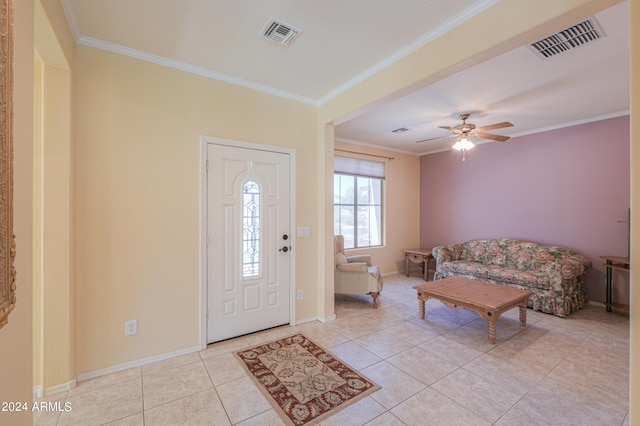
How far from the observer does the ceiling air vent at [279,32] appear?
209 cm

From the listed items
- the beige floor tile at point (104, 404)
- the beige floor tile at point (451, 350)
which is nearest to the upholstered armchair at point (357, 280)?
the beige floor tile at point (451, 350)

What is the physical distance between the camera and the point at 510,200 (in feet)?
16.2

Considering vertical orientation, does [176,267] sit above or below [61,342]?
above

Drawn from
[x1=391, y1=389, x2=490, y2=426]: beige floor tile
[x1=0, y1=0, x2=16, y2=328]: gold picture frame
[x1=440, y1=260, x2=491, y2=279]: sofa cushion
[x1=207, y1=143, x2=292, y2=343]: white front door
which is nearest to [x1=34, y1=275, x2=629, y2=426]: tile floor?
[x1=391, y1=389, x2=490, y2=426]: beige floor tile

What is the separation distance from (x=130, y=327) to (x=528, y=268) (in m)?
5.20

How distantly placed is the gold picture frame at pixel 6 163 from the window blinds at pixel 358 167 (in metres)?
4.59

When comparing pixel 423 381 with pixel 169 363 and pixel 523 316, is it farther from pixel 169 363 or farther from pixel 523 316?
pixel 169 363

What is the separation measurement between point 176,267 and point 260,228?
90 cm

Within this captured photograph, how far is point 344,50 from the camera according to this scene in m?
2.43

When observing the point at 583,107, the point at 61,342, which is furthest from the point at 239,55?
the point at 583,107

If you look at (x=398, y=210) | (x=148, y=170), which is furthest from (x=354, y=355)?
(x=398, y=210)

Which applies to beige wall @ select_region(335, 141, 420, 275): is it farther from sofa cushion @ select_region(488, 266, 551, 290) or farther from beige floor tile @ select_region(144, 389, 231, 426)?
beige floor tile @ select_region(144, 389, 231, 426)

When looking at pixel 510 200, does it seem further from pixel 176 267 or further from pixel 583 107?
pixel 176 267

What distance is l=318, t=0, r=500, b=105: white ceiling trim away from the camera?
1874mm
